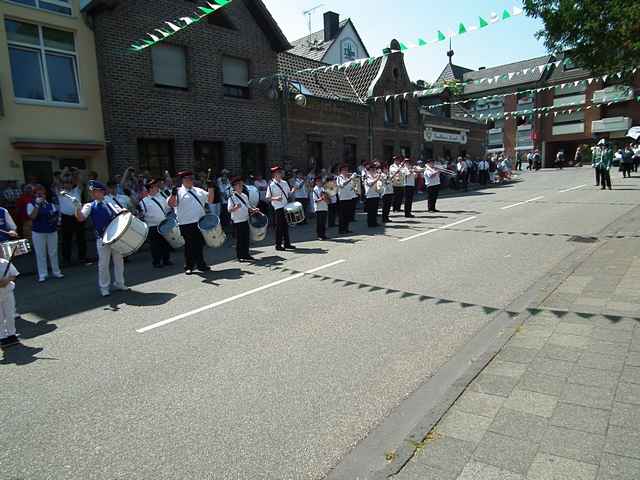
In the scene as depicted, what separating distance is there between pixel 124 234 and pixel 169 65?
10719 mm

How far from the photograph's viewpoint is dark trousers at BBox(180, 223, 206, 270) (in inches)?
337

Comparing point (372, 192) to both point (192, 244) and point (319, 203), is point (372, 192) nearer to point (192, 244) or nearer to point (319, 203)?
point (319, 203)

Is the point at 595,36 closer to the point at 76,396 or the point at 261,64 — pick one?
the point at 76,396

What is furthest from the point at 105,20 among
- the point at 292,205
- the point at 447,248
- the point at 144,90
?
A: the point at 447,248

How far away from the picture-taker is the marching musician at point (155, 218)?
9.48 m

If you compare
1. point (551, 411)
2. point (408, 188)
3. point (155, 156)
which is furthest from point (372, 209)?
point (551, 411)

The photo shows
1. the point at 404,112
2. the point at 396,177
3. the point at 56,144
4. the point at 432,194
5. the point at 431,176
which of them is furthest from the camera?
the point at 404,112

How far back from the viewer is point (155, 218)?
964cm

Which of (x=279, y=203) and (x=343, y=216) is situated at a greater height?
(x=279, y=203)

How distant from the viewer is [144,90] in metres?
14.7

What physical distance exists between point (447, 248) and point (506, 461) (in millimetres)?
6866

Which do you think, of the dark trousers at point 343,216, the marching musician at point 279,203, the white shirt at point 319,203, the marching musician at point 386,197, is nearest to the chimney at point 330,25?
the marching musician at point 386,197

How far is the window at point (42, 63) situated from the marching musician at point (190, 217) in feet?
24.0

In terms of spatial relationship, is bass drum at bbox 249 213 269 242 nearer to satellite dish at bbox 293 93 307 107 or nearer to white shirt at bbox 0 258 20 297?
white shirt at bbox 0 258 20 297
